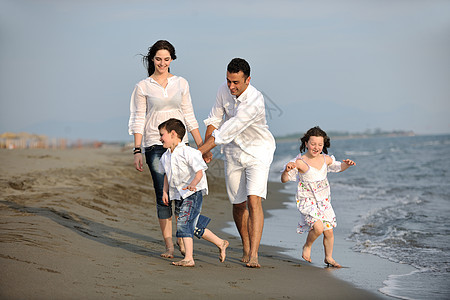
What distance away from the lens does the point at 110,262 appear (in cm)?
484

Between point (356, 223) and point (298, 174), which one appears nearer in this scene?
point (298, 174)

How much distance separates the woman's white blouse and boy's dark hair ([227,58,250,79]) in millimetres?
586

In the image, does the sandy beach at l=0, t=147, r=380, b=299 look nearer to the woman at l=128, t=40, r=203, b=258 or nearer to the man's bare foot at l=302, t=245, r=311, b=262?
the man's bare foot at l=302, t=245, r=311, b=262

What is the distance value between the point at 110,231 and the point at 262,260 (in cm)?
207

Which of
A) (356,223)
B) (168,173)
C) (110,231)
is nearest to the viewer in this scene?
(168,173)

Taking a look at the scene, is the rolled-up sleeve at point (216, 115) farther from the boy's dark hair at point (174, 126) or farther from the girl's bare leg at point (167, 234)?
the girl's bare leg at point (167, 234)

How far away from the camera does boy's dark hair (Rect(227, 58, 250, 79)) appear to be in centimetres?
509

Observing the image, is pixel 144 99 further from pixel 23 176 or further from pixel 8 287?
pixel 23 176

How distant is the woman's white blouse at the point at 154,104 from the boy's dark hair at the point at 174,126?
32cm

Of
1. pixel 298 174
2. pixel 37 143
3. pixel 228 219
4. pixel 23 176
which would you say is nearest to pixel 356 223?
pixel 228 219

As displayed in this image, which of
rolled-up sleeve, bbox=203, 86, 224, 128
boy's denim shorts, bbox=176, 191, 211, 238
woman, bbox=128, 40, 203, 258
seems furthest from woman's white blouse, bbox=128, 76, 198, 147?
boy's denim shorts, bbox=176, 191, 211, 238

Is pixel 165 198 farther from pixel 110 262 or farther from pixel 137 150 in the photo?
pixel 110 262

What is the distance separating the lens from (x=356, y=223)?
889cm

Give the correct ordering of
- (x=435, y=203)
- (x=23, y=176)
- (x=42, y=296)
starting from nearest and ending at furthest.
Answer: (x=42, y=296) < (x=23, y=176) < (x=435, y=203)
